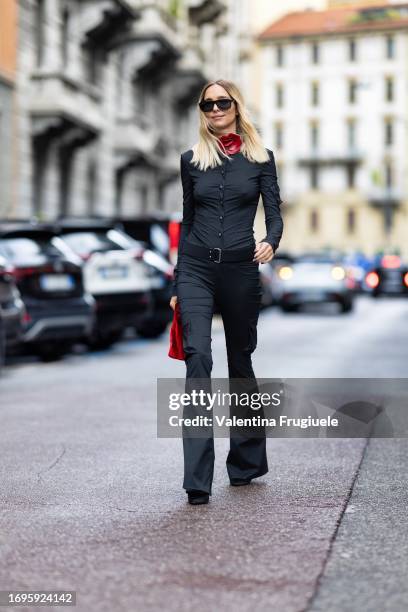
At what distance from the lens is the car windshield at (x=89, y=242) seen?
1431 cm

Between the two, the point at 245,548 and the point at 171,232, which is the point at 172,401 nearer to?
the point at 245,548

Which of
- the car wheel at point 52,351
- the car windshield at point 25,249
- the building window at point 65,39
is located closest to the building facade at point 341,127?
the building window at point 65,39

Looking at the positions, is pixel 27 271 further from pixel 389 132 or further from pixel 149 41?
pixel 389 132

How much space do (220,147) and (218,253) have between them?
521mm

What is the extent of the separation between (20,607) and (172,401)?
311 cm

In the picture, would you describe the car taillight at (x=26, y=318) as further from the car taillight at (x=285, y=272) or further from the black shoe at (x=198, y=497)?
the car taillight at (x=285, y=272)

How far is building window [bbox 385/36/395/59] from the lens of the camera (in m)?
83.5

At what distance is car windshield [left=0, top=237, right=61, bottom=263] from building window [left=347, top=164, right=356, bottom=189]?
72.3 meters

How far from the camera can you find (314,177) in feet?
277

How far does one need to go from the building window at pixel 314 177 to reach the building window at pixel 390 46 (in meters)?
9.70

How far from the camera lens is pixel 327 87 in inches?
3324

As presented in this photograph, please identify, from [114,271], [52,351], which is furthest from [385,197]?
[52,351]

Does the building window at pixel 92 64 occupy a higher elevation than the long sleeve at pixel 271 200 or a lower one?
higher

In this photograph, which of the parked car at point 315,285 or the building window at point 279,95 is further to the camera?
the building window at point 279,95
